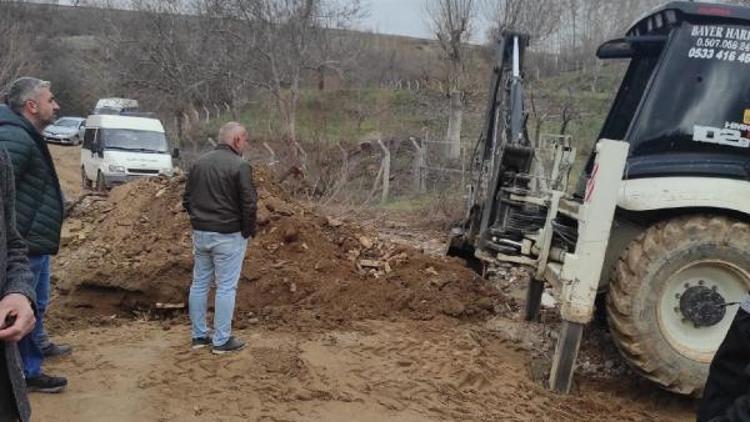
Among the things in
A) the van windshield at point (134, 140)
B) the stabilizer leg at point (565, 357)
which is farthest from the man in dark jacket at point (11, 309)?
the van windshield at point (134, 140)

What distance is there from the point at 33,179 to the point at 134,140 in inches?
533

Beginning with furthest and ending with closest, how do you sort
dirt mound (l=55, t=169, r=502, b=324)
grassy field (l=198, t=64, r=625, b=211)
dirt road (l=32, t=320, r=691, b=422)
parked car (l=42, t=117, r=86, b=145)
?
parked car (l=42, t=117, r=86, b=145)
grassy field (l=198, t=64, r=625, b=211)
dirt mound (l=55, t=169, r=502, b=324)
dirt road (l=32, t=320, r=691, b=422)

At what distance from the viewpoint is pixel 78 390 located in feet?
14.8

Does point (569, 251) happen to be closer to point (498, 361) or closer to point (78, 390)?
point (498, 361)

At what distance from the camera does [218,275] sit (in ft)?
17.1

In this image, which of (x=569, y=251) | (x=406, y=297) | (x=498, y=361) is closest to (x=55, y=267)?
(x=406, y=297)

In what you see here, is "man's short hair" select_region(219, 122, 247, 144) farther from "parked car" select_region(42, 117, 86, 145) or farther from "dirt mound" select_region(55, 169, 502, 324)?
"parked car" select_region(42, 117, 86, 145)

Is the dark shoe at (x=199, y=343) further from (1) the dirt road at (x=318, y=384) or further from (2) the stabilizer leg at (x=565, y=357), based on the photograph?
(2) the stabilizer leg at (x=565, y=357)

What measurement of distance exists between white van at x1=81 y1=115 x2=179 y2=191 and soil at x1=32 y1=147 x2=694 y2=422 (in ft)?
25.8

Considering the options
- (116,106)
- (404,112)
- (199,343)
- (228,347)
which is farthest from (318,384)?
(116,106)

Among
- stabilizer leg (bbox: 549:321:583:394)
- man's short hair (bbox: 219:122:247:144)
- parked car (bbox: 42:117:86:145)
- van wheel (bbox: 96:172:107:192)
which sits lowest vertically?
parked car (bbox: 42:117:86:145)

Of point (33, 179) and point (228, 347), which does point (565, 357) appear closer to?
point (228, 347)

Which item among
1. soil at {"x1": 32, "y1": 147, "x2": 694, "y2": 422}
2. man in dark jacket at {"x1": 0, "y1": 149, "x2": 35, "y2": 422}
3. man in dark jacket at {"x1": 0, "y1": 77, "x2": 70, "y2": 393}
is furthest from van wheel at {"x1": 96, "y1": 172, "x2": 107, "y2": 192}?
Result: man in dark jacket at {"x1": 0, "y1": 149, "x2": 35, "y2": 422}

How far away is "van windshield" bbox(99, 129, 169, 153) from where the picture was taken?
656 inches
